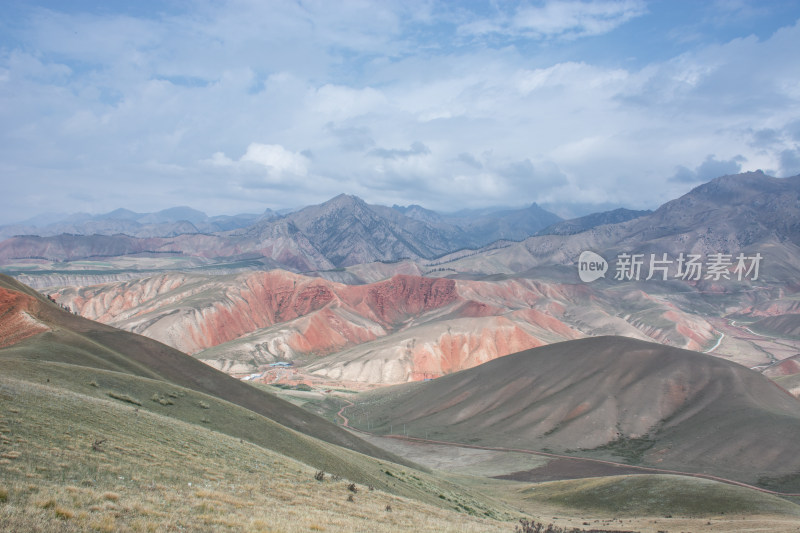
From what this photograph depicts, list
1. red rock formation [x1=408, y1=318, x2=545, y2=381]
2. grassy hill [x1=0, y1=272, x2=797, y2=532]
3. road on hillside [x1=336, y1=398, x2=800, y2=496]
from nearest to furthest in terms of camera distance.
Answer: grassy hill [x1=0, y1=272, x2=797, y2=532] < road on hillside [x1=336, y1=398, x2=800, y2=496] < red rock formation [x1=408, y1=318, x2=545, y2=381]

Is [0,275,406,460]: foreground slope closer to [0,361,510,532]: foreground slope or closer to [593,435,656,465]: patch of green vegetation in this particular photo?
[0,361,510,532]: foreground slope

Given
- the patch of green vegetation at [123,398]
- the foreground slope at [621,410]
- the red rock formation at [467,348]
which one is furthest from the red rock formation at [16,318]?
the red rock formation at [467,348]

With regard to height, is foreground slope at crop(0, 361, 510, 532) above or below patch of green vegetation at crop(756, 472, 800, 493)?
above

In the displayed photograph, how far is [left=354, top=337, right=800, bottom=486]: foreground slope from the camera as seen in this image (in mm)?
69438

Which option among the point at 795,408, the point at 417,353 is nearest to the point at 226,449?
the point at 795,408

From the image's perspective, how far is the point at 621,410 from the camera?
8888cm

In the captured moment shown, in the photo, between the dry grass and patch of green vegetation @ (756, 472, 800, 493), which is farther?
patch of green vegetation @ (756, 472, 800, 493)

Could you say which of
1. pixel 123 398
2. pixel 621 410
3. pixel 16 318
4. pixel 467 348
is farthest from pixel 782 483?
pixel 467 348

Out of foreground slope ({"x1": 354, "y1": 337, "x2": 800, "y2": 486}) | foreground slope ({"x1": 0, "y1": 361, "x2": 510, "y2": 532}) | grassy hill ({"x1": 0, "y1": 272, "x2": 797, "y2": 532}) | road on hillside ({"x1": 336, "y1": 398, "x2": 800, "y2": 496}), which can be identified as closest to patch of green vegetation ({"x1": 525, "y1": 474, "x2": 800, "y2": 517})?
grassy hill ({"x1": 0, "y1": 272, "x2": 797, "y2": 532})

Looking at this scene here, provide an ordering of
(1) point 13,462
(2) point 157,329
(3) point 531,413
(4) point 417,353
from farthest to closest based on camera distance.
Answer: (2) point 157,329 → (4) point 417,353 → (3) point 531,413 → (1) point 13,462

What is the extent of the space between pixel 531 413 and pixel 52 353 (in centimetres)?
7637

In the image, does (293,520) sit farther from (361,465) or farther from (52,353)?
(52,353)

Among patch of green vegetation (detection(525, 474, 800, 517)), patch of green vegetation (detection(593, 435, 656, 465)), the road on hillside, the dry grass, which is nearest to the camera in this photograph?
the dry grass

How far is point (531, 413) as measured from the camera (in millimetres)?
94375
